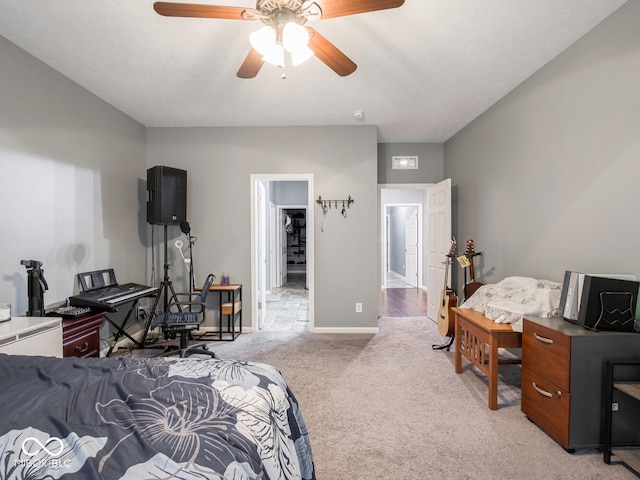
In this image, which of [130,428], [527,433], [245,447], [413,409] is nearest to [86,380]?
[130,428]

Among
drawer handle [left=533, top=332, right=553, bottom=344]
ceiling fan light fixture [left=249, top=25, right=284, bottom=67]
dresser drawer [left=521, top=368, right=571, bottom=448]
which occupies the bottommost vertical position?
dresser drawer [left=521, top=368, right=571, bottom=448]

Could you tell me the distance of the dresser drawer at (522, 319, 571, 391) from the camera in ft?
5.98

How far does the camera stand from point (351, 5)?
5.01 ft

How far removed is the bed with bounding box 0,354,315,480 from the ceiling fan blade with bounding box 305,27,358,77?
1.76 metres

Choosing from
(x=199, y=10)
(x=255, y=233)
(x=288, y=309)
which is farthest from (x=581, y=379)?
(x=288, y=309)

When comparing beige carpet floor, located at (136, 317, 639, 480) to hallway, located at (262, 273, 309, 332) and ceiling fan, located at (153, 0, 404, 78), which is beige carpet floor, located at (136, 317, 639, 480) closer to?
hallway, located at (262, 273, 309, 332)

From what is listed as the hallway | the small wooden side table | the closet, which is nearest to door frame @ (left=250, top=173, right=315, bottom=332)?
the small wooden side table

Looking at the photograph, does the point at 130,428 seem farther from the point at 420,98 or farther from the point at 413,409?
the point at 420,98

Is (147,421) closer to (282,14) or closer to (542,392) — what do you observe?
(282,14)

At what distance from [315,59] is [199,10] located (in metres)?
1.24

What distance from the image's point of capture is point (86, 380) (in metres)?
1.32

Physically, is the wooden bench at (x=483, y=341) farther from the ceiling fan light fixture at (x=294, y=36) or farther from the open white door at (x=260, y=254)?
the open white door at (x=260, y=254)

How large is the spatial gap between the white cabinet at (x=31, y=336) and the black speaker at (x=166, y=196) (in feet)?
5.29

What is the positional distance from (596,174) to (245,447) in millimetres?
2712
